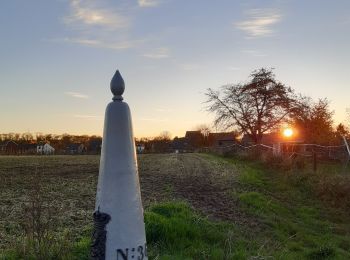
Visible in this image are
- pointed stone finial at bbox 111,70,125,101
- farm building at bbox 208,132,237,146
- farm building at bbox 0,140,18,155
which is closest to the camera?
pointed stone finial at bbox 111,70,125,101

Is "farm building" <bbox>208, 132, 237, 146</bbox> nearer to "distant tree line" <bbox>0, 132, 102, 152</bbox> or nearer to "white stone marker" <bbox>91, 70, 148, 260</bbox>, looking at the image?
"distant tree line" <bbox>0, 132, 102, 152</bbox>

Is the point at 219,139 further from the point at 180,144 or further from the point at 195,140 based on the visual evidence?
the point at 180,144

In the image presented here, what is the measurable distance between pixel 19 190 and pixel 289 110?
42.8 m

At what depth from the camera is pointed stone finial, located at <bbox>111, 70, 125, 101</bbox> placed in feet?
11.5

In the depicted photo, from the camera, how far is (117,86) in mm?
3506

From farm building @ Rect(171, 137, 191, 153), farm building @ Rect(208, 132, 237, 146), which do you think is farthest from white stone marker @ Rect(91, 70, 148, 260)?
farm building @ Rect(208, 132, 237, 146)

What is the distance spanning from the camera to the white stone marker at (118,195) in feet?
11.0

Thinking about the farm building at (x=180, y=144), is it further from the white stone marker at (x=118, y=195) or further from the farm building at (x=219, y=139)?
the white stone marker at (x=118, y=195)

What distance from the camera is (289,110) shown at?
55.0 meters

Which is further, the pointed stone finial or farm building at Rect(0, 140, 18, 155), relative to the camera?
farm building at Rect(0, 140, 18, 155)

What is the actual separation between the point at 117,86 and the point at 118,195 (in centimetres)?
80

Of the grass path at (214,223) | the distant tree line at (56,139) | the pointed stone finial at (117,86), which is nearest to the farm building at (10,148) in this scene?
the distant tree line at (56,139)

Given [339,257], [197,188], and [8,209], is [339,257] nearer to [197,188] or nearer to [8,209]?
[8,209]

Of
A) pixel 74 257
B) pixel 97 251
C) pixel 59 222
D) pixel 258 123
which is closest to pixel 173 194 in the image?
pixel 59 222
